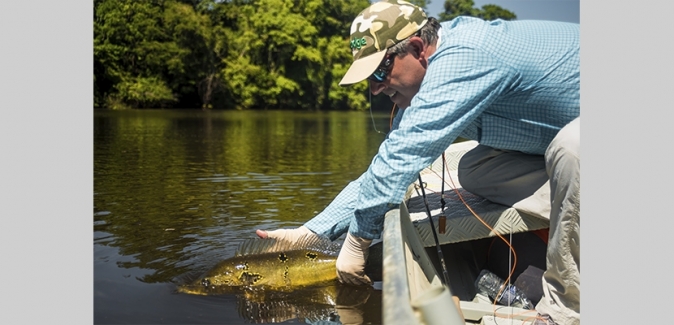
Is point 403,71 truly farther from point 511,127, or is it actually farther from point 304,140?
point 304,140

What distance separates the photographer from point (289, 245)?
4273 millimetres

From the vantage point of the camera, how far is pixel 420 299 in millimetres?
1752

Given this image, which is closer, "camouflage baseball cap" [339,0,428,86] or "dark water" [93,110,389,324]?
"camouflage baseball cap" [339,0,428,86]

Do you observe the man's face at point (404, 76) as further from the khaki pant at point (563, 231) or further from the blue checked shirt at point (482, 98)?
the khaki pant at point (563, 231)

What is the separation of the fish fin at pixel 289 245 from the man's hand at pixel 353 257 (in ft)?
1.36

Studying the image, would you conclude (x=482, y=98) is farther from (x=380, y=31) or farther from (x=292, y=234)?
(x=292, y=234)

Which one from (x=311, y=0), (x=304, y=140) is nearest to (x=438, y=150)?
(x=304, y=140)

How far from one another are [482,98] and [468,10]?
54.9 metres

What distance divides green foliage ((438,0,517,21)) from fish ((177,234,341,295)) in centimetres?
4926

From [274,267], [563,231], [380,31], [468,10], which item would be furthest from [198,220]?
[468,10]

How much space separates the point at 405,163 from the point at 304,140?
18.1 meters

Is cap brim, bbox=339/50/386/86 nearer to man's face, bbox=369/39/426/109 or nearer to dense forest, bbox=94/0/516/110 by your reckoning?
man's face, bbox=369/39/426/109

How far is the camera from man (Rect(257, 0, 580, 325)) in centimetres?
283

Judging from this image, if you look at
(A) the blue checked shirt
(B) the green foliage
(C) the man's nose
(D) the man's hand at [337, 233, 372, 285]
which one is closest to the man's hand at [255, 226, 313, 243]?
(D) the man's hand at [337, 233, 372, 285]
